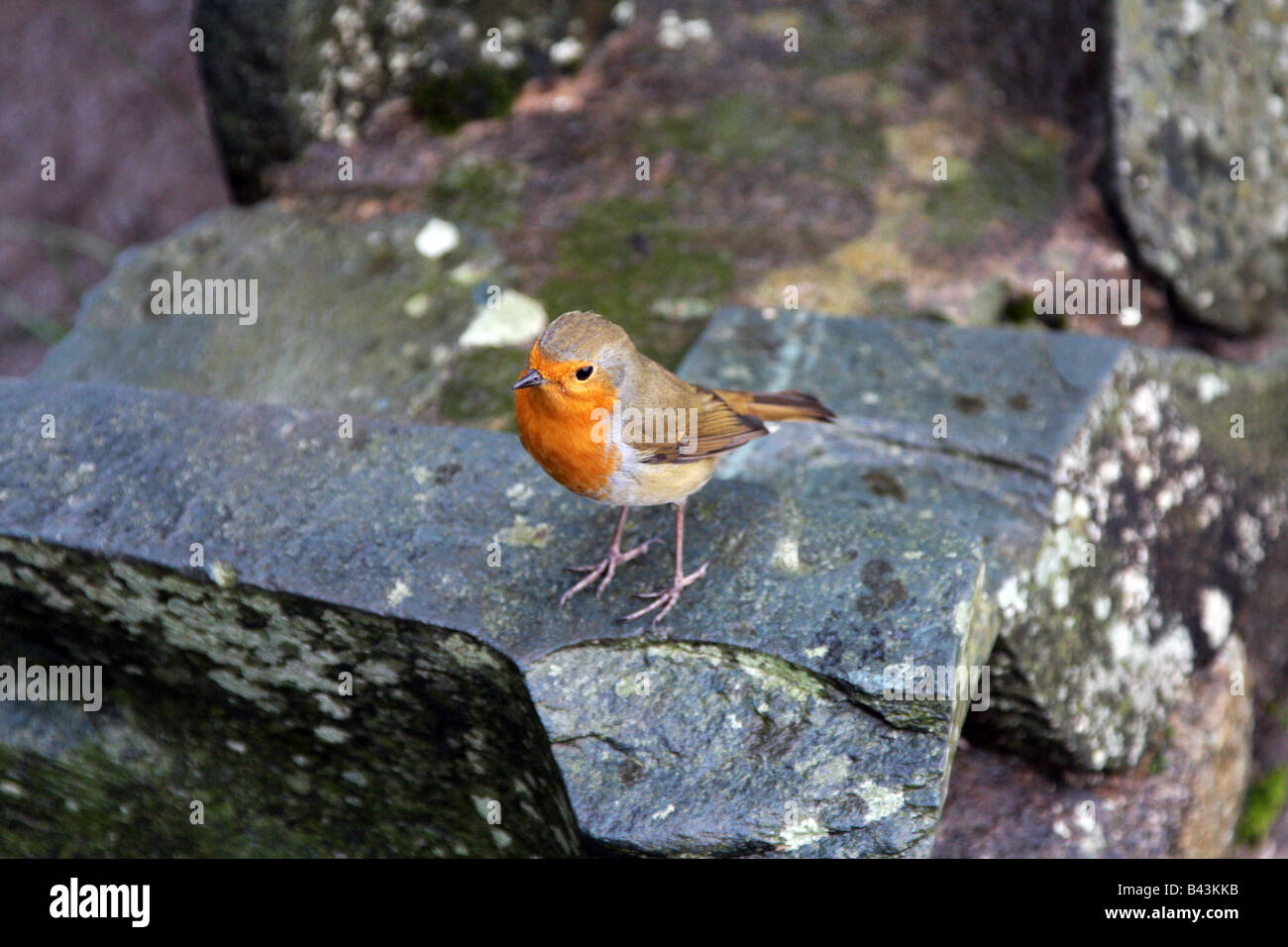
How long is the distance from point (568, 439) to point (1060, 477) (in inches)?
62.0

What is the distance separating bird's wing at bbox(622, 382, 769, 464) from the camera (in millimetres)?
3174

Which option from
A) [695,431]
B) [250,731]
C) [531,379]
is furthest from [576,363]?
[250,731]

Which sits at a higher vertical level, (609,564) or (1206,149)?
(1206,149)

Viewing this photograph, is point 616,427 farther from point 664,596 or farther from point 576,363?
point 664,596

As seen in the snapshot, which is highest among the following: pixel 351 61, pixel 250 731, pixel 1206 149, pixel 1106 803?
pixel 351 61

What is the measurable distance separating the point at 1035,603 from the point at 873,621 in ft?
2.14

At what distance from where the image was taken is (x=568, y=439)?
3076 mm

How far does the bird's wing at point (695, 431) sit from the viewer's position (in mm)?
3174

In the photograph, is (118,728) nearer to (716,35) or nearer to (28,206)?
(716,35)

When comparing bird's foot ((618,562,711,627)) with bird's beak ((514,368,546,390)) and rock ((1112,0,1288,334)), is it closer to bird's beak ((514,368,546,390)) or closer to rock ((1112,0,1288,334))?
bird's beak ((514,368,546,390))

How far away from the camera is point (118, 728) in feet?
12.4

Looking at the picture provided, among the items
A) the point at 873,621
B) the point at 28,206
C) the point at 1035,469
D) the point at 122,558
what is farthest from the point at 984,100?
the point at 28,206

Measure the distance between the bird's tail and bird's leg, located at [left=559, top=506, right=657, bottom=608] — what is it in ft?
1.53

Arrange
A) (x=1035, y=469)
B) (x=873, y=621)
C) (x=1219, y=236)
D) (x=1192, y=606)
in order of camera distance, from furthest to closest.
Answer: (x=1219, y=236)
(x=1192, y=606)
(x=1035, y=469)
(x=873, y=621)
